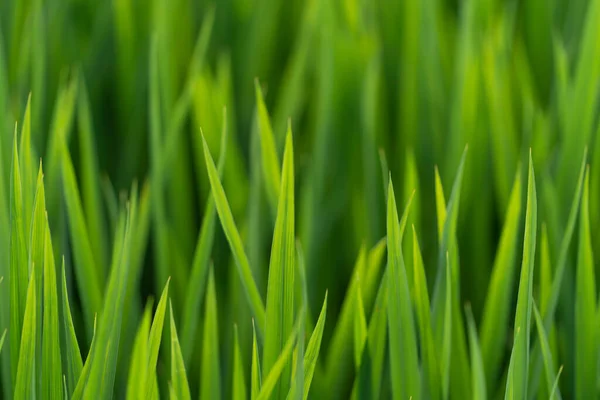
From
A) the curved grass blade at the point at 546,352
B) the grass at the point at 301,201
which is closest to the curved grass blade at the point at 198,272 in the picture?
the grass at the point at 301,201

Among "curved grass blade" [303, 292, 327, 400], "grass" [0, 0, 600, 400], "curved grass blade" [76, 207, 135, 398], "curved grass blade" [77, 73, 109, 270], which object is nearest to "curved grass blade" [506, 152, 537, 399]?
"grass" [0, 0, 600, 400]

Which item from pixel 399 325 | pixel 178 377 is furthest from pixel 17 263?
pixel 399 325

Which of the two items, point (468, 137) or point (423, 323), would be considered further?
point (468, 137)

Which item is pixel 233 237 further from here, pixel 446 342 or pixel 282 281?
pixel 446 342

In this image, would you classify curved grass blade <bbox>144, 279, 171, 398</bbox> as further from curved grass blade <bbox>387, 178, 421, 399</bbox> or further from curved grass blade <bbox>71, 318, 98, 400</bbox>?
curved grass blade <bbox>387, 178, 421, 399</bbox>

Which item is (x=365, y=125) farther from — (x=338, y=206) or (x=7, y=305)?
(x=7, y=305)

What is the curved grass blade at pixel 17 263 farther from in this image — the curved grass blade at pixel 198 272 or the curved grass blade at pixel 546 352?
the curved grass blade at pixel 546 352

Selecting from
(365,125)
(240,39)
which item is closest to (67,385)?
(365,125)
